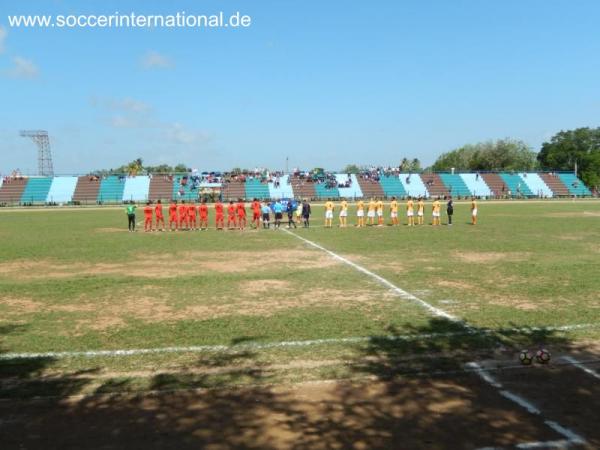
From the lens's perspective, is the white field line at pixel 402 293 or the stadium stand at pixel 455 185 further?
the stadium stand at pixel 455 185

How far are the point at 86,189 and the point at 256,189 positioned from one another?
20675 millimetres

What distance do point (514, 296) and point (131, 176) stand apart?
64952mm

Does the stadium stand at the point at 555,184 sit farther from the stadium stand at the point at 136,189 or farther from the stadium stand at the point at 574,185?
the stadium stand at the point at 136,189

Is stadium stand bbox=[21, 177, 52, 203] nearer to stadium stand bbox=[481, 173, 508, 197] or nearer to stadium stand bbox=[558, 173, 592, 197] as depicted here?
stadium stand bbox=[481, 173, 508, 197]

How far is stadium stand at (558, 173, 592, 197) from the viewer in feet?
240

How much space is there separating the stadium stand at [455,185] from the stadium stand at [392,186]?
6.27m

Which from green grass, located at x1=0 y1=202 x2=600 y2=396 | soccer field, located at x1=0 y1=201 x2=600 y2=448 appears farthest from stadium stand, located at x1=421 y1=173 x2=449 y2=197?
soccer field, located at x1=0 y1=201 x2=600 y2=448

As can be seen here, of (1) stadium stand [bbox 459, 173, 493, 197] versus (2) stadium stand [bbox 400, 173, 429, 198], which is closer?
(2) stadium stand [bbox 400, 173, 429, 198]

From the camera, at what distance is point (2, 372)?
→ 6.89m

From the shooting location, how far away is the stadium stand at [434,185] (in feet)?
230

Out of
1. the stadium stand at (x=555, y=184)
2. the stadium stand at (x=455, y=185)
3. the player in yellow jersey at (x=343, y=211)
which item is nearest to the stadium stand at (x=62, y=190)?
the player in yellow jersey at (x=343, y=211)

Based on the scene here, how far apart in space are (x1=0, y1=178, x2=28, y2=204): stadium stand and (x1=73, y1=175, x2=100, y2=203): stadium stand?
6121mm

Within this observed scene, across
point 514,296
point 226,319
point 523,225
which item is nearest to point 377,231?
point 523,225

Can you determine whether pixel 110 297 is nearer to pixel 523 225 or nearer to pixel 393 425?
pixel 393 425
